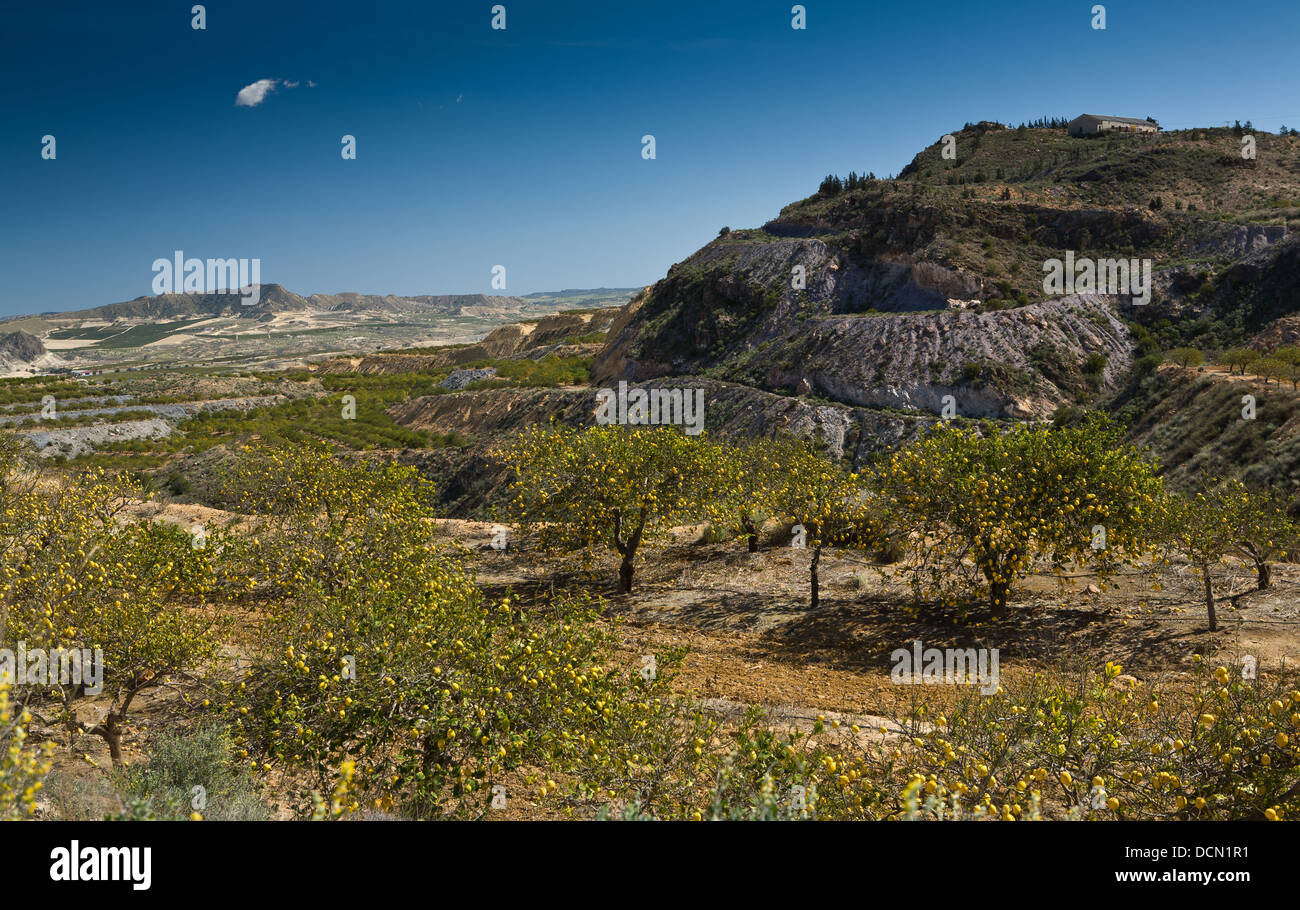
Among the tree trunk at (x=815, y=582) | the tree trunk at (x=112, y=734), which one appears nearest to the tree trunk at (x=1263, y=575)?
the tree trunk at (x=815, y=582)

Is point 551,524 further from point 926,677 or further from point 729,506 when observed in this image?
point 926,677

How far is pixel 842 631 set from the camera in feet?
48.1

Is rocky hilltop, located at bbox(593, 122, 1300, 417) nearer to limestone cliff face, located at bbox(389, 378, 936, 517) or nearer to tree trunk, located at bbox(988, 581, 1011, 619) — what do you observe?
limestone cliff face, located at bbox(389, 378, 936, 517)

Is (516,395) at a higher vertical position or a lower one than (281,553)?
higher

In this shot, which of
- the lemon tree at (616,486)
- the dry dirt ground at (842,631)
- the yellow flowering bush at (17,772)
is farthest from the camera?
the lemon tree at (616,486)

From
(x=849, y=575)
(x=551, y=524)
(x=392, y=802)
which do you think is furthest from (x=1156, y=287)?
(x=392, y=802)

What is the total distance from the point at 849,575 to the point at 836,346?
32.5 m

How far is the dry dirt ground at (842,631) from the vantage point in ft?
34.3

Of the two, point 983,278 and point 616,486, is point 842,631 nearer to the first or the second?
point 616,486

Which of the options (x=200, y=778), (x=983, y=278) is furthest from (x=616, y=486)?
(x=983, y=278)

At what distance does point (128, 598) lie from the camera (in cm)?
912

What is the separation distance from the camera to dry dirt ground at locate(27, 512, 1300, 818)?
34.3 ft

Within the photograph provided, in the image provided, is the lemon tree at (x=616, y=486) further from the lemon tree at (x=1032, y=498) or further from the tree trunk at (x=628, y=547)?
the lemon tree at (x=1032, y=498)
